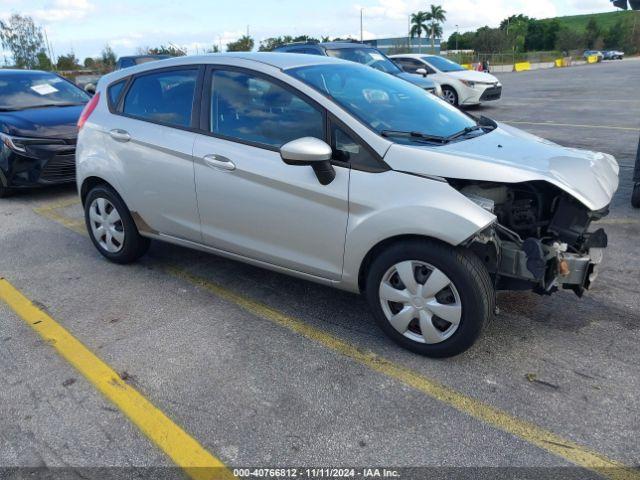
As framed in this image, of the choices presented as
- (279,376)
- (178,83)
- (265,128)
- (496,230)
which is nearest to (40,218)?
(178,83)

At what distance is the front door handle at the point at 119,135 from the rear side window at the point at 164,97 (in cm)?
16

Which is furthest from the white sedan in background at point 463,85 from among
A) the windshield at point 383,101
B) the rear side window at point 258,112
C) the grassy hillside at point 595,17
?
the grassy hillside at point 595,17

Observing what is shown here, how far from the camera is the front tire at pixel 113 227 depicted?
4512 millimetres

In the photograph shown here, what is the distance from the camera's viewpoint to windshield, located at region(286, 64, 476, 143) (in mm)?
3414

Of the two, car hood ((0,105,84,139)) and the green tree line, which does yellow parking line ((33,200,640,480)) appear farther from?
the green tree line

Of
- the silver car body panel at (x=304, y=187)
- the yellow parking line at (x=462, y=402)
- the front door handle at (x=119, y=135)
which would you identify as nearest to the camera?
the yellow parking line at (x=462, y=402)

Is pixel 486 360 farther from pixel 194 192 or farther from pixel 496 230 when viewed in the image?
pixel 194 192

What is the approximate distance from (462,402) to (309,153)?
153 cm

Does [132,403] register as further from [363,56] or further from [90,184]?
[363,56]

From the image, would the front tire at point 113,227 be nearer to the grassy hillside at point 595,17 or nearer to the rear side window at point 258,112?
the rear side window at point 258,112

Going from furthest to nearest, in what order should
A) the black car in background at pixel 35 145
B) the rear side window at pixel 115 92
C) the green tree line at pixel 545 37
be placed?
the green tree line at pixel 545 37, the black car in background at pixel 35 145, the rear side window at pixel 115 92

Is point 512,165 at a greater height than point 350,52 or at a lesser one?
lesser

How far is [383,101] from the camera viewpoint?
3.68 metres

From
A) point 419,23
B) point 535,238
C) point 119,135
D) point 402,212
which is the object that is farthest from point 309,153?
point 419,23
